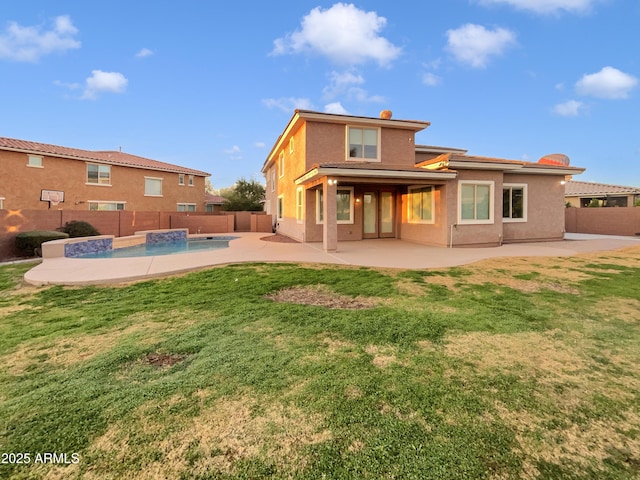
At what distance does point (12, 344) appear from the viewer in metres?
4.26

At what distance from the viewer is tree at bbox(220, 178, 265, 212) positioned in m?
36.6

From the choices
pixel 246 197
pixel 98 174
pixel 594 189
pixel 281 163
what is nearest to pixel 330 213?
pixel 281 163

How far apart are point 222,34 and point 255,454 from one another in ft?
79.0

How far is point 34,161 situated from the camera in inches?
862

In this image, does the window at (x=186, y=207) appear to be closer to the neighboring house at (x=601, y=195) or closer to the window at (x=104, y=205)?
the window at (x=104, y=205)

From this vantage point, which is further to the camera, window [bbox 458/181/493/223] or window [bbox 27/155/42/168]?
window [bbox 27/155/42/168]

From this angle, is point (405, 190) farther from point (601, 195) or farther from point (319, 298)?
point (601, 195)

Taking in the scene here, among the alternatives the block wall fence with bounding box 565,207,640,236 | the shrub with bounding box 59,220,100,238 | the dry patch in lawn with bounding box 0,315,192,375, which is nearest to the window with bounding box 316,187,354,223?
the dry patch in lawn with bounding box 0,315,192,375

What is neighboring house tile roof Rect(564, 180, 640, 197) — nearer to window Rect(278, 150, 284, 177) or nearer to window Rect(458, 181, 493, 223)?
window Rect(458, 181, 493, 223)

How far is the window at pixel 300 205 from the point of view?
17.0 metres

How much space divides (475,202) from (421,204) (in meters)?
2.57

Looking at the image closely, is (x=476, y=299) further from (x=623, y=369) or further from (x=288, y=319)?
(x=288, y=319)

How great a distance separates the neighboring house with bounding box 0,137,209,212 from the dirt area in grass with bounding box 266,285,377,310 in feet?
73.0

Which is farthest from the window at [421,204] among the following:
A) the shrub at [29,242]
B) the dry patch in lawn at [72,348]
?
the shrub at [29,242]
